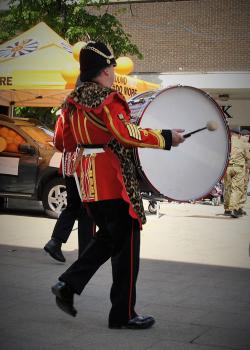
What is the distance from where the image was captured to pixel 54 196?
11.9m

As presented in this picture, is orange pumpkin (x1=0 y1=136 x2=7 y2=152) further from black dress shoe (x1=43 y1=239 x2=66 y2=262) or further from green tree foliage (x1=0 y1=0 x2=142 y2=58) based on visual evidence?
green tree foliage (x1=0 y1=0 x2=142 y2=58)

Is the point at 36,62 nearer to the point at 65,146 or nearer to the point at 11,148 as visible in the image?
the point at 11,148

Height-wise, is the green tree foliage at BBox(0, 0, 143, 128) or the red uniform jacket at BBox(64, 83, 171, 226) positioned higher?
the green tree foliage at BBox(0, 0, 143, 128)

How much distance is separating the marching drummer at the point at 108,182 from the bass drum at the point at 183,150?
0.53m

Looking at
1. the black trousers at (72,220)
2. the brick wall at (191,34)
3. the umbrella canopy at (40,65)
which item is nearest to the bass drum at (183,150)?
the black trousers at (72,220)

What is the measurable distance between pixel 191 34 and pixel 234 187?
18.6m

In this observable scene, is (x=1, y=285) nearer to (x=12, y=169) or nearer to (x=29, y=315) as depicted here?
(x=29, y=315)

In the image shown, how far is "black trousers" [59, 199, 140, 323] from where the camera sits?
4.64m

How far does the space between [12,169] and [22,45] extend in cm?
244

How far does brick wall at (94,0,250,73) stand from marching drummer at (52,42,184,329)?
86.0 feet

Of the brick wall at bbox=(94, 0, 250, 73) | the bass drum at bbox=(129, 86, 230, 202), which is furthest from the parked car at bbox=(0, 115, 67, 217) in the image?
the brick wall at bbox=(94, 0, 250, 73)

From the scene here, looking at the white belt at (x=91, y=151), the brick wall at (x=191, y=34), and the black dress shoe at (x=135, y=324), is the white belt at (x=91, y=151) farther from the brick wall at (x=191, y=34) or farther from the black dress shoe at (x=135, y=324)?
the brick wall at (x=191, y=34)

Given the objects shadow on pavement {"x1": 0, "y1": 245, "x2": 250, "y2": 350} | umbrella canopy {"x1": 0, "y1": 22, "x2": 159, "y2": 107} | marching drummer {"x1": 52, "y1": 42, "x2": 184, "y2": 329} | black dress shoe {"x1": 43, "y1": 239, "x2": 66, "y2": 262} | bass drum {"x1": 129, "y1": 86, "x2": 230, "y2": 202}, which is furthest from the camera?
umbrella canopy {"x1": 0, "y1": 22, "x2": 159, "y2": 107}

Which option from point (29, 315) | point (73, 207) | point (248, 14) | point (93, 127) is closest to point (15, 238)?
point (73, 207)
